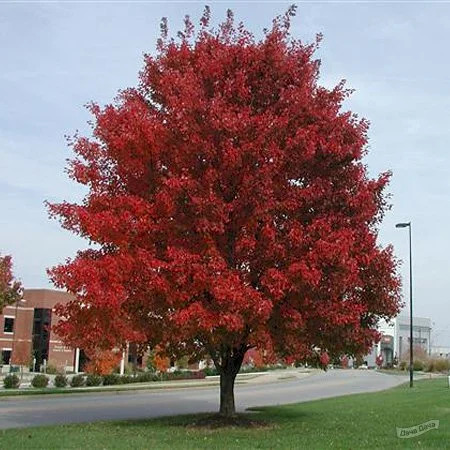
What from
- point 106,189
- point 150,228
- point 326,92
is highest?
point 326,92

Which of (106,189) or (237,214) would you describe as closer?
(237,214)

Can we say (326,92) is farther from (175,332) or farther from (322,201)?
(175,332)

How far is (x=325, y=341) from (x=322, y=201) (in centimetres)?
324

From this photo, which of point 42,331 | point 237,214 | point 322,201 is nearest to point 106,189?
point 237,214

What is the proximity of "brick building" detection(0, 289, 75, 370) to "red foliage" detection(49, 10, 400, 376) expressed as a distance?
200 feet

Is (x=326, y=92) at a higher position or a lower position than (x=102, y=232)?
higher

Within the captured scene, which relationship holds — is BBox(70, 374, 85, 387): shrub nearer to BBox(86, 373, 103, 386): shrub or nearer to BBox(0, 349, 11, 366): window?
BBox(86, 373, 103, 386): shrub

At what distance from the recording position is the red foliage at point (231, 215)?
46.0 feet

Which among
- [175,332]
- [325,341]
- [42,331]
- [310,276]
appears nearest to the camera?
[310,276]

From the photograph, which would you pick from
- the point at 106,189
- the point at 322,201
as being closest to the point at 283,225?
the point at 322,201

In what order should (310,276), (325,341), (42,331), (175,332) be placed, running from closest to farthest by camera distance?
(310,276) → (175,332) → (325,341) → (42,331)

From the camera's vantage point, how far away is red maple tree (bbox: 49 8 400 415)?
1402 cm

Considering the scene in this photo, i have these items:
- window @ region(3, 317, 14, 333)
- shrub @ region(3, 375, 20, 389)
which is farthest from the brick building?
shrub @ region(3, 375, 20, 389)

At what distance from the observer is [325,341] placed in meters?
16.0
